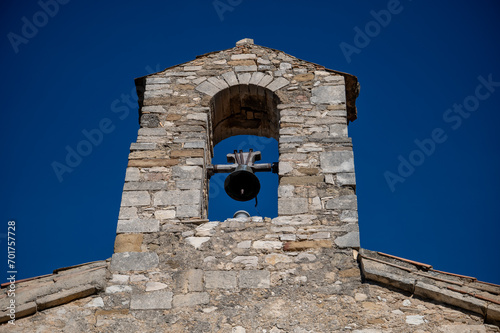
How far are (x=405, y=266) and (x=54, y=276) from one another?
9.07ft

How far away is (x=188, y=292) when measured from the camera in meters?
5.16

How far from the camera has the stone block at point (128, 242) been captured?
5.63 meters

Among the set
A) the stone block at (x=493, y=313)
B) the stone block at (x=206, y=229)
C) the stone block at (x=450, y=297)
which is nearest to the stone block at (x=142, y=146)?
the stone block at (x=206, y=229)

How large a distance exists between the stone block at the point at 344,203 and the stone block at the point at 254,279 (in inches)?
37.7

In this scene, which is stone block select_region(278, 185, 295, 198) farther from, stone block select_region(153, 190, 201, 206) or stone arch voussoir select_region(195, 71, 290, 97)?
stone arch voussoir select_region(195, 71, 290, 97)

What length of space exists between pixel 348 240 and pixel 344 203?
44 cm

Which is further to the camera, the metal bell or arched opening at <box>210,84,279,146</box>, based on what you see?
arched opening at <box>210,84,279,146</box>

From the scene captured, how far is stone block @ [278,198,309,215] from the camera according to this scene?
584 centimetres

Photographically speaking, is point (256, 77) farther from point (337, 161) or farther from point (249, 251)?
point (249, 251)

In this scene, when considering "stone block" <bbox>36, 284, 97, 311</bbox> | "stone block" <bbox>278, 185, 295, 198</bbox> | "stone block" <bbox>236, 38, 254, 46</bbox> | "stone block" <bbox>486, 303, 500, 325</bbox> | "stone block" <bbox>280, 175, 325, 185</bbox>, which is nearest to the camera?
"stone block" <bbox>486, 303, 500, 325</bbox>

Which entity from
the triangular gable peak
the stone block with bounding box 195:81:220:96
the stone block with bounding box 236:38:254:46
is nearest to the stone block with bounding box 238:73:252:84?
the triangular gable peak

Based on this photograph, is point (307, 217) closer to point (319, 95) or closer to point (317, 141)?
point (317, 141)

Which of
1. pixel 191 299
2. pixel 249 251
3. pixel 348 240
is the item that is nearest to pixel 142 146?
pixel 249 251

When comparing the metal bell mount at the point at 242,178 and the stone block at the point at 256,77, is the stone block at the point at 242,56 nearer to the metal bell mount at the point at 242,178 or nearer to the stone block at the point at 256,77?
the stone block at the point at 256,77
